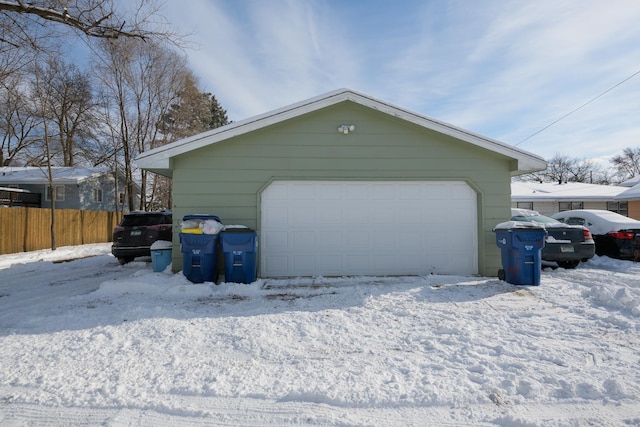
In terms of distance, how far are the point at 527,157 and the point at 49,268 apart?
507 inches

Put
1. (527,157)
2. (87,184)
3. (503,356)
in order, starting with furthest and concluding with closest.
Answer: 1. (87,184)
2. (527,157)
3. (503,356)

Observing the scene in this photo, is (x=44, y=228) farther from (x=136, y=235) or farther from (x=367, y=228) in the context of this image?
(x=367, y=228)

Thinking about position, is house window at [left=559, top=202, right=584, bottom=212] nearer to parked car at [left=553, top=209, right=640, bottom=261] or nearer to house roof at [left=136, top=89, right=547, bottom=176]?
parked car at [left=553, top=209, right=640, bottom=261]

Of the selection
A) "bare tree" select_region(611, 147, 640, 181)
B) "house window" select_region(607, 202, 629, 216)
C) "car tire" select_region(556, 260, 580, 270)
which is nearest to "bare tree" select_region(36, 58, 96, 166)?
"car tire" select_region(556, 260, 580, 270)

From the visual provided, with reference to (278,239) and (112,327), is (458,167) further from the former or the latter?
(112,327)

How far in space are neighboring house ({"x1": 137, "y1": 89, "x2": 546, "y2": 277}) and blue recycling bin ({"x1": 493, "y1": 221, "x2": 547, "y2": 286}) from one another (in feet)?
3.05

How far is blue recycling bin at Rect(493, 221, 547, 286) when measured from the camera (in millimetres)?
6422

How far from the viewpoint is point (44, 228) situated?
1456 centimetres

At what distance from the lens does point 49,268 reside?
9883 mm

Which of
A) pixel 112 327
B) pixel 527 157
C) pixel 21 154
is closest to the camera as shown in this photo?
pixel 112 327

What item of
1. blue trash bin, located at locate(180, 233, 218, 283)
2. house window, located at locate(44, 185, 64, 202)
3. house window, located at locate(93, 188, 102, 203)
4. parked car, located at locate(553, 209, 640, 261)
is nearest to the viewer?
blue trash bin, located at locate(180, 233, 218, 283)

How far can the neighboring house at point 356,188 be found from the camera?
24.1 feet

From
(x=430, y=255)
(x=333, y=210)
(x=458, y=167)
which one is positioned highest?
(x=458, y=167)

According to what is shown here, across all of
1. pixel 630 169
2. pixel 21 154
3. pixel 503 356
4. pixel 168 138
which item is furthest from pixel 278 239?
pixel 630 169
